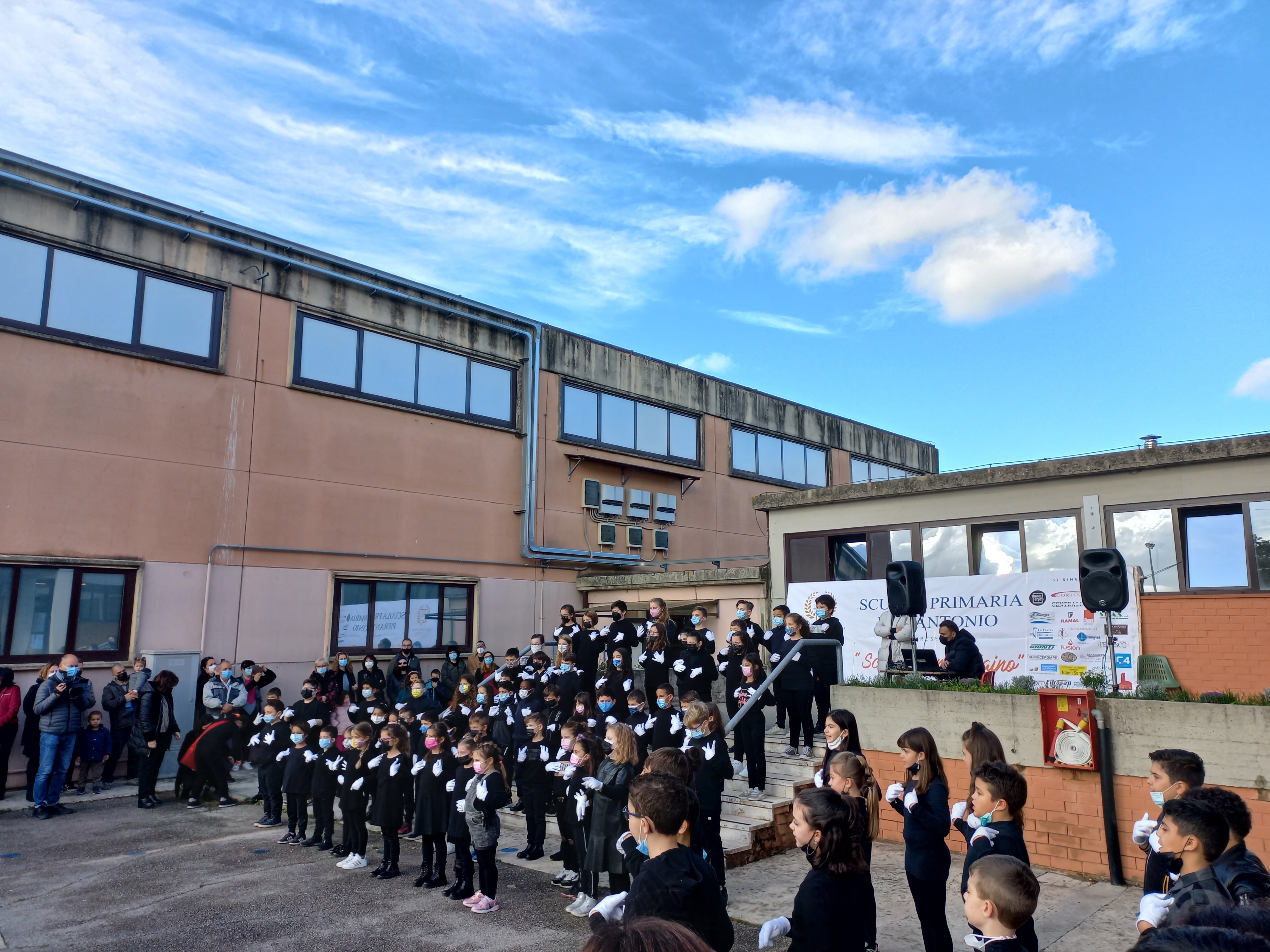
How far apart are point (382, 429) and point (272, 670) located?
5.36 m

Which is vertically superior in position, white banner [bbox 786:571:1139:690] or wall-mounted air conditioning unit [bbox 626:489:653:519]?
wall-mounted air conditioning unit [bbox 626:489:653:519]

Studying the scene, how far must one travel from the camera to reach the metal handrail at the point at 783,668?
10.2 metres

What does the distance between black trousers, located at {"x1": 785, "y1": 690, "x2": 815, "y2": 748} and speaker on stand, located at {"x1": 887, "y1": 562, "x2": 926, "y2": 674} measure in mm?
1399

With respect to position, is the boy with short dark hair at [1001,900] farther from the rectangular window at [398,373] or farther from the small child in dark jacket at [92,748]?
the rectangular window at [398,373]

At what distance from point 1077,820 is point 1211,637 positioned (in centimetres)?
418

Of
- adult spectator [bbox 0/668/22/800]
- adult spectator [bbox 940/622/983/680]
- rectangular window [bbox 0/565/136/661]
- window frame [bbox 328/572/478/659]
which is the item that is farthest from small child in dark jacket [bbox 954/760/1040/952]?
window frame [bbox 328/572/478/659]

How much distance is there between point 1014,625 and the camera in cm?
1248

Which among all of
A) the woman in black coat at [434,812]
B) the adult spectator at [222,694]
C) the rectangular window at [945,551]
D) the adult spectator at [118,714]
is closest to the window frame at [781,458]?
the rectangular window at [945,551]

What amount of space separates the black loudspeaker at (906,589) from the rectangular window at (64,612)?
1261 centimetres

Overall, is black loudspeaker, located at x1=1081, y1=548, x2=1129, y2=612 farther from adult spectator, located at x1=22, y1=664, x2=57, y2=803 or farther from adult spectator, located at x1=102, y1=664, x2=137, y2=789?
adult spectator, located at x1=22, y1=664, x2=57, y2=803

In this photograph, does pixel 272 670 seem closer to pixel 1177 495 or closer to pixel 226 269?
pixel 226 269

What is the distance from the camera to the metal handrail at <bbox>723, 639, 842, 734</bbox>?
1017cm

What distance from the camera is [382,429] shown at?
18.8 meters

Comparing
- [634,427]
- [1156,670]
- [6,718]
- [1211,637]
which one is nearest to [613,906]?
[1156,670]
